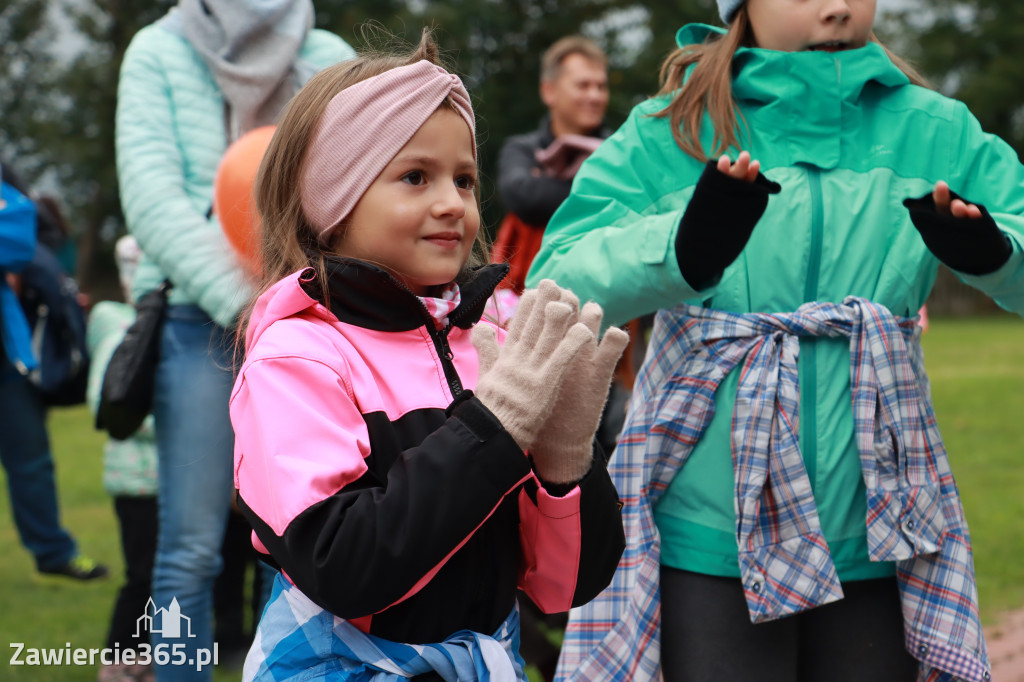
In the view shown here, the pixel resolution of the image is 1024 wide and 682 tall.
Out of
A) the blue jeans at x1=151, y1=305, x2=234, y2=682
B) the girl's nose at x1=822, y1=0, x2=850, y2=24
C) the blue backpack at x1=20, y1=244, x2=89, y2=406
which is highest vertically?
the girl's nose at x1=822, y1=0, x2=850, y2=24

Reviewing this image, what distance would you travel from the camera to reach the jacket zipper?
214 cm

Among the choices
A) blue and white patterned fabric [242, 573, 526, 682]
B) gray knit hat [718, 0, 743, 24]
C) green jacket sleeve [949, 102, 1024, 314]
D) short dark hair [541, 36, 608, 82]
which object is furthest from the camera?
short dark hair [541, 36, 608, 82]

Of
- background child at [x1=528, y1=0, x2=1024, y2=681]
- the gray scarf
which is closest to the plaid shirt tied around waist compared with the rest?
background child at [x1=528, y1=0, x2=1024, y2=681]

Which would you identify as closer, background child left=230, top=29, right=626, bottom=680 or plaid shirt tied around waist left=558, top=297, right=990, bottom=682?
background child left=230, top=29, right=626, bottom=680

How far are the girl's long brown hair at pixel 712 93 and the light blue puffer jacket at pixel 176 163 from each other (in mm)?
1243

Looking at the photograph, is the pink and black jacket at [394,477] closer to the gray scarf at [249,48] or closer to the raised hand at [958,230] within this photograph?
the raised hand at [958,230]

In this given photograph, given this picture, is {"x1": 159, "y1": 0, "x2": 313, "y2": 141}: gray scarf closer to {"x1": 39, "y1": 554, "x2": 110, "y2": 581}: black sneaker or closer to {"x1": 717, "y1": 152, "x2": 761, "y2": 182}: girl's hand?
{"x1": 717, "y1": 152, "x2": 761, "y2": 182}: girl's hand

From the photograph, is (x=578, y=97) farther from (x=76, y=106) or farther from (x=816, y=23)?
(x=76, y=106)

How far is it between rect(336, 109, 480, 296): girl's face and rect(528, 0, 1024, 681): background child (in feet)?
1.63

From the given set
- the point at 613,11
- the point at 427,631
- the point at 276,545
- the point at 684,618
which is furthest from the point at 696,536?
the point at 613,11

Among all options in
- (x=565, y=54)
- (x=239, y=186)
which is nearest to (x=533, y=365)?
(x=239, y=186)

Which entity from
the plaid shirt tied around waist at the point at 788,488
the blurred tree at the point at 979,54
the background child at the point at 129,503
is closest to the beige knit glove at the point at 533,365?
the plaid shirt tied around waist at the point at 788,488

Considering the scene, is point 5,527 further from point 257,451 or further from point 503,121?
point 503,121

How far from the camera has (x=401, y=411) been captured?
1.66m
